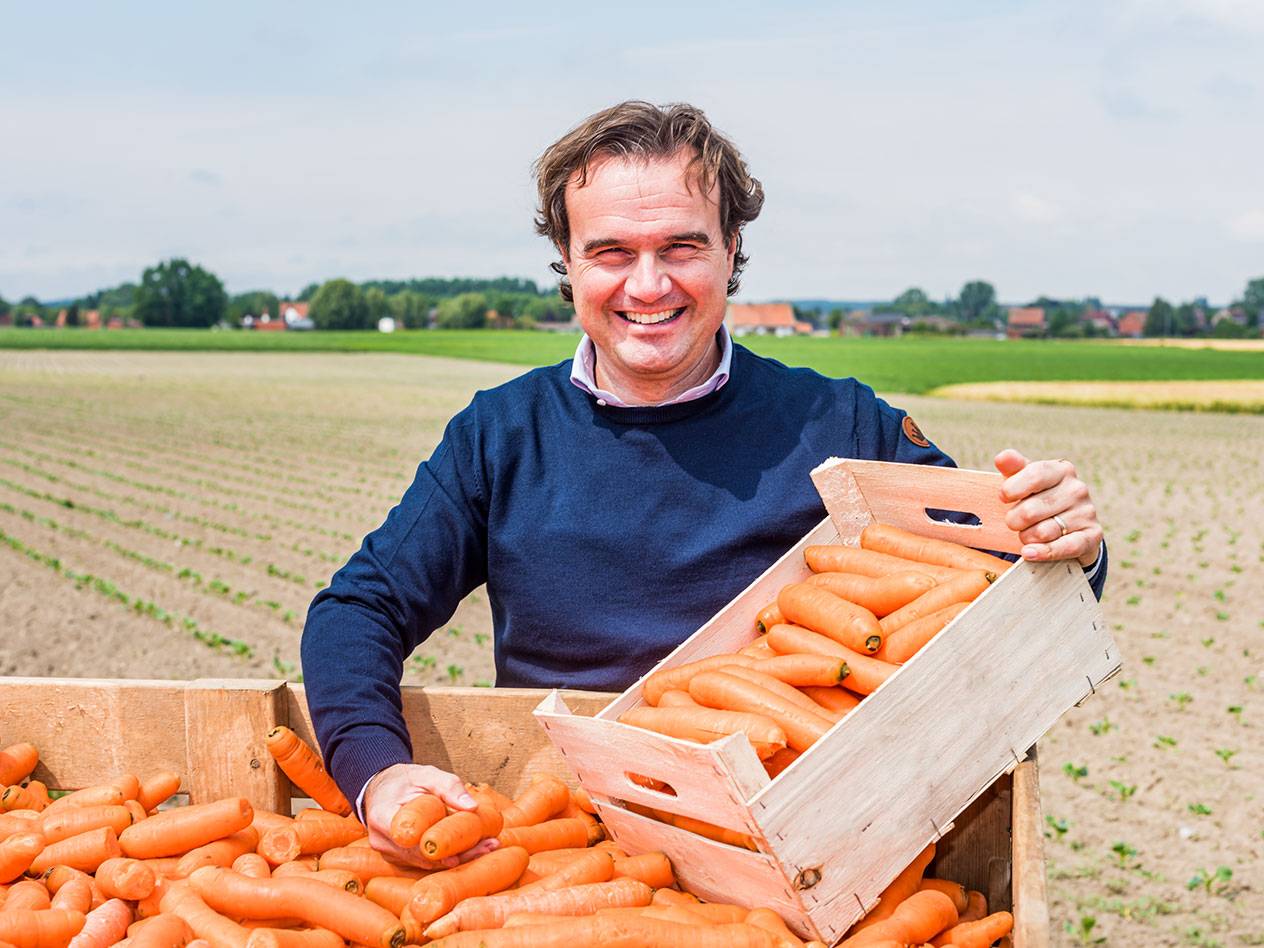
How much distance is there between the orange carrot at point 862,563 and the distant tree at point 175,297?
4791 inches

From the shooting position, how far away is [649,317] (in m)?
2.88

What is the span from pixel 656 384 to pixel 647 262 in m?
0.37

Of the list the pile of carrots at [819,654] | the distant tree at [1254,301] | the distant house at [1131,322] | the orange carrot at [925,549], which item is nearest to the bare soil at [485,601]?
the orange carrot at [925,549]

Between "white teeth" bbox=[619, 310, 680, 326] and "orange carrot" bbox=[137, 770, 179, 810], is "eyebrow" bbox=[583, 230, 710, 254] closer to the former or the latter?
"white teeth" bbox=[619, 310, 680, 326]

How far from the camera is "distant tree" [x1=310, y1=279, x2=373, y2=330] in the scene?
109 metres

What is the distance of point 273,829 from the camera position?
2572 millimetres

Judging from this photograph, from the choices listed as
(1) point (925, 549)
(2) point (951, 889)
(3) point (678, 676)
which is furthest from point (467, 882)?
(1) point (925, 549)

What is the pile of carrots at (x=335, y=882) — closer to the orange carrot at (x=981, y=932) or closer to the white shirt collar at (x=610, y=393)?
the orange carrot at (x=981, y=932)

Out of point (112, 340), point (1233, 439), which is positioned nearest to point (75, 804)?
point (1233, 439)

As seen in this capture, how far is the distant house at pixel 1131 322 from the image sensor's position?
326 ft

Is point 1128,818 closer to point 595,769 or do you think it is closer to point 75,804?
point 595,769

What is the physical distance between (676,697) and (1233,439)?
2758cm

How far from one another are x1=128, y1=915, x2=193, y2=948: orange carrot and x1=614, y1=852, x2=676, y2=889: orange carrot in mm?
802

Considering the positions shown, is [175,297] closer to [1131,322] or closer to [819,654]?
[1131,322]
